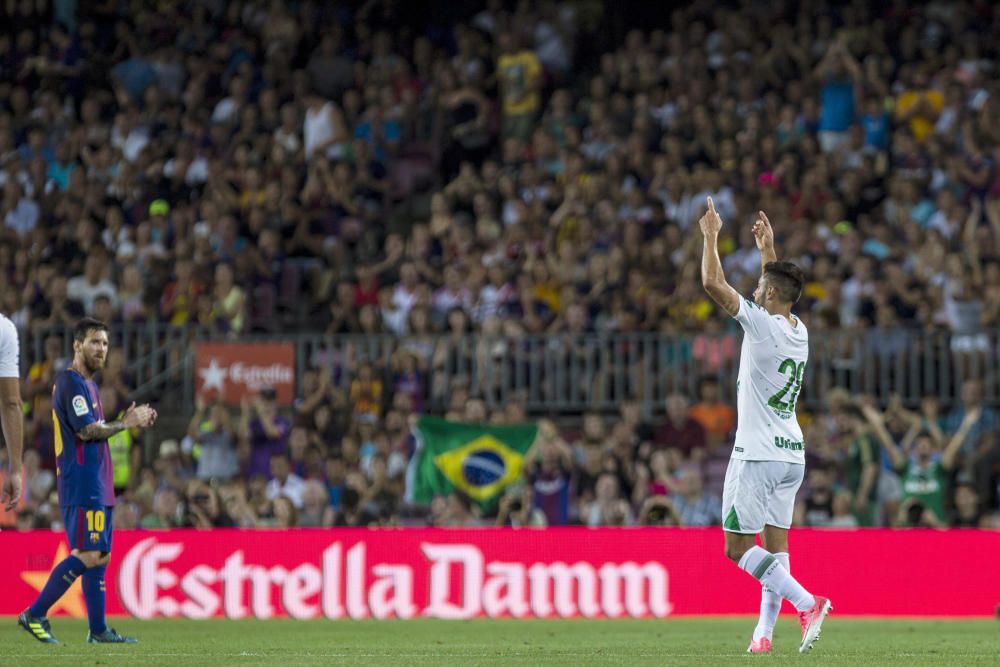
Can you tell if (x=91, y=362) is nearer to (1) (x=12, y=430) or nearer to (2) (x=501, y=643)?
(1) (x=12, y=430)

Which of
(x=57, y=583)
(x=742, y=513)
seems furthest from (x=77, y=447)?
(x=742, y=513)

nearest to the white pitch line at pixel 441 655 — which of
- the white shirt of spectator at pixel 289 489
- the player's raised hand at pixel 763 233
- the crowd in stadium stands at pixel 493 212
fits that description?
the player's raised hand at pixel 763 233

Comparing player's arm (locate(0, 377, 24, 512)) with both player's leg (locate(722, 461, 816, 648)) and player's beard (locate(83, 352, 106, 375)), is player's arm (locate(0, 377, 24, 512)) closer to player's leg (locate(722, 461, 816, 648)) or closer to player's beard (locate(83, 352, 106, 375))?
player's beard (locate(83, 352, 106, 375))

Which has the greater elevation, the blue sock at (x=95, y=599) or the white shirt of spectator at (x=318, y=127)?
the white shirt of spectator at (x=318, y=127)

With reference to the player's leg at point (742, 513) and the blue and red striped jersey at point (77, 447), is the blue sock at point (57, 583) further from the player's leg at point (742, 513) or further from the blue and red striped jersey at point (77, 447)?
the player's leg at point (742, 513)

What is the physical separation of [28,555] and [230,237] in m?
6.22

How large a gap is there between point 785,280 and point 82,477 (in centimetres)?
526

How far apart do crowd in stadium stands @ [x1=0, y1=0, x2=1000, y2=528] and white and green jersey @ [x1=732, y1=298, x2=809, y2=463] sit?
24.4 ft

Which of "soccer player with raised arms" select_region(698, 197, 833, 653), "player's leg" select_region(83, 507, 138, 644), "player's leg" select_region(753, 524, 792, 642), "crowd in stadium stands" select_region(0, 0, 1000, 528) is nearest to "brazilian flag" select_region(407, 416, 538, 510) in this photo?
"crowd in stadium stands" select_region(0, 0, 1000, 528)

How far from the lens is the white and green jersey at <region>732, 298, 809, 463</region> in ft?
36.7

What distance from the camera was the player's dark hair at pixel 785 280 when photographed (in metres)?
11.2

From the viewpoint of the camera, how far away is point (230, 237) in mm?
22875

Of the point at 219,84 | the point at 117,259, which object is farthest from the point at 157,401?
the point at 219,84

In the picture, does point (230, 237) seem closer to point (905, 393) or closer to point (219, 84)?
point (219, 84)
